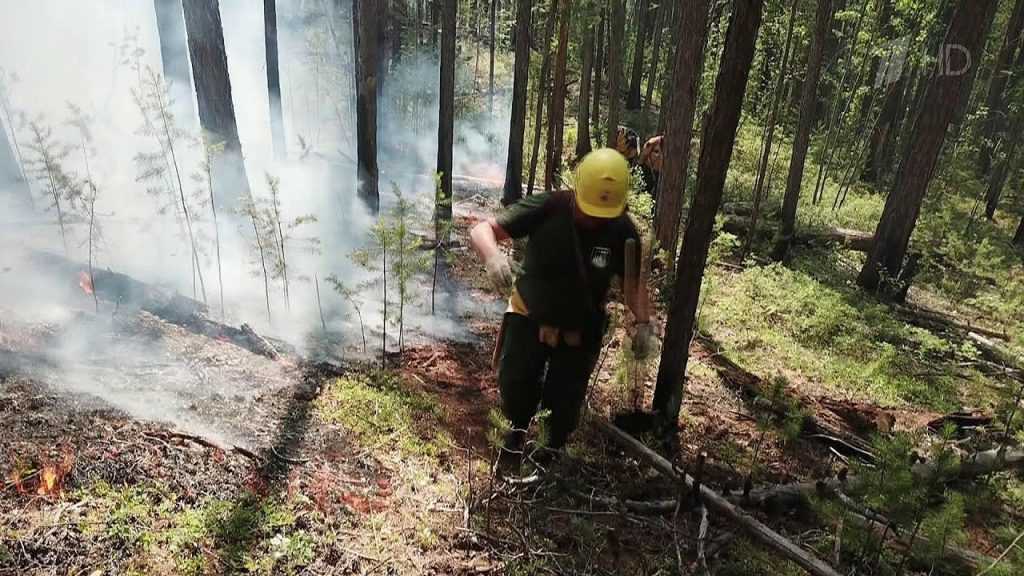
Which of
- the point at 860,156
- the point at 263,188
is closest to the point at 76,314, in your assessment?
the point at 263,188

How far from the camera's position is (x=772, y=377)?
649cm

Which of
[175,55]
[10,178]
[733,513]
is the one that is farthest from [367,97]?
[733,513]

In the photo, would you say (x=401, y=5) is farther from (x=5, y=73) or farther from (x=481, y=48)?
(x=5, y=73)

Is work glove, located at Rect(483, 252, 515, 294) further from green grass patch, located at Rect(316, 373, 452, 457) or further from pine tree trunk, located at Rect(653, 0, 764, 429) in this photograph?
green grass patch, located at Rect(316, 373, 452, 457)

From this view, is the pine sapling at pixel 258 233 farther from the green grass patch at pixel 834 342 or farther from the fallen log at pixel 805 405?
the green grass patch at pixel 834 342

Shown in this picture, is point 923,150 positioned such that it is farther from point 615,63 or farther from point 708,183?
point 615,63

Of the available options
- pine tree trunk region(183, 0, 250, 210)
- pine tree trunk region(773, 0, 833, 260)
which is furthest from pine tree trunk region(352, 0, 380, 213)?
pine tree trunk region(773, 0, 833, 260)

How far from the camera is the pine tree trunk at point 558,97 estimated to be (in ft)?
37.7

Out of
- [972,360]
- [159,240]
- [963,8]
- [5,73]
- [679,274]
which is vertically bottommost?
[972,360]

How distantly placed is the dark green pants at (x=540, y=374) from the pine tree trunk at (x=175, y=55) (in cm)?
965

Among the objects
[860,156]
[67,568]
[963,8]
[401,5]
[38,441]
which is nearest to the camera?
[67,568]

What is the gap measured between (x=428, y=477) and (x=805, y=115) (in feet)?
34.4

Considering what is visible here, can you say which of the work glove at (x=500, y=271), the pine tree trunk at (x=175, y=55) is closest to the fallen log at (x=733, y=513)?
the work glove at (x=500, y=271)

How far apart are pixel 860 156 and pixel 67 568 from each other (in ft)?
75.8
